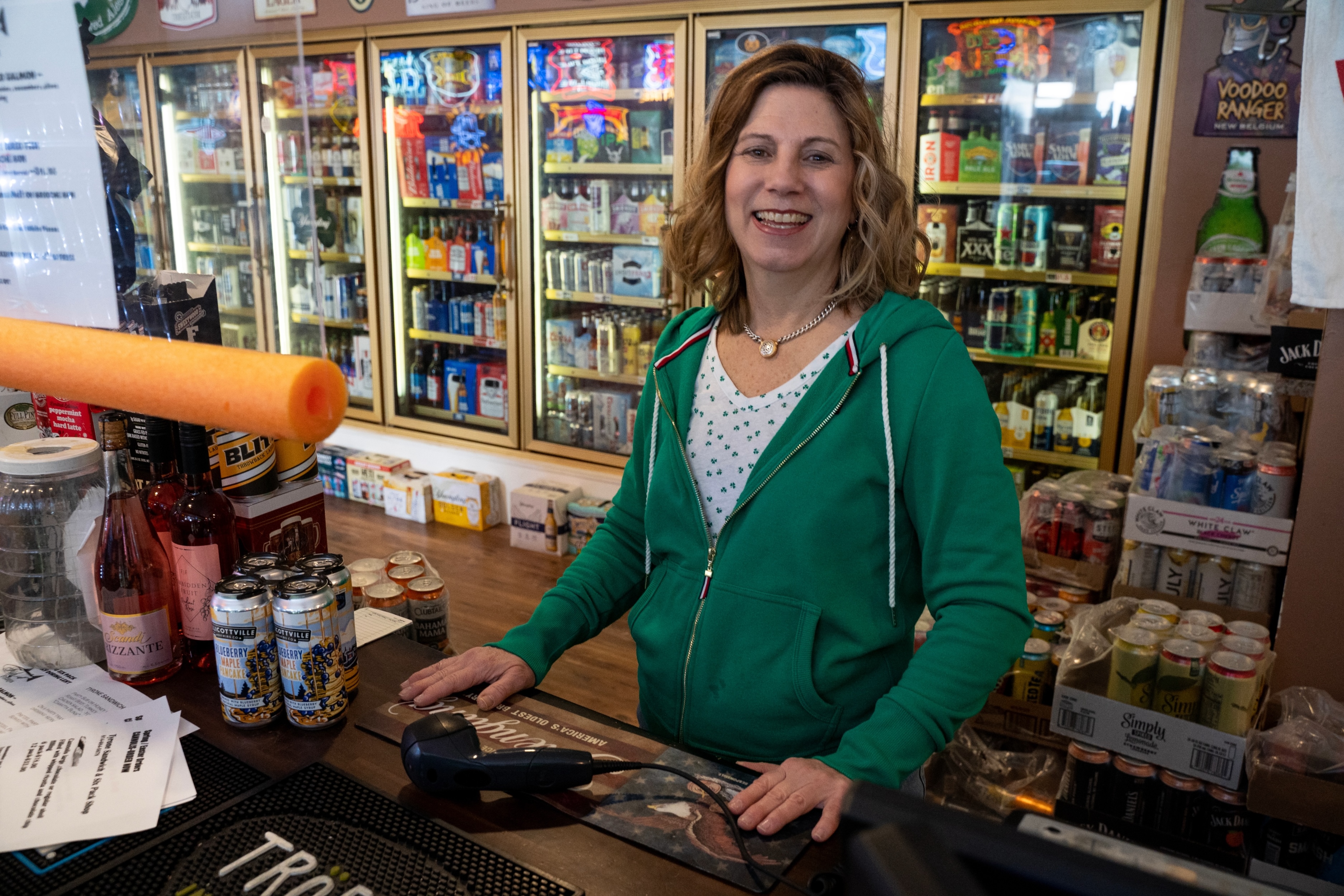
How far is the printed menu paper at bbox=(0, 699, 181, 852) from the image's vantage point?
Result: 0.97 m

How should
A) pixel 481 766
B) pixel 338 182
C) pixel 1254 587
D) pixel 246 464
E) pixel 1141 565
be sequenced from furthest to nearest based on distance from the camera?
pixel 338 182 < pixel 1141 565 < pixel 1254 587 < pixel 246 464 < pixel 481 766

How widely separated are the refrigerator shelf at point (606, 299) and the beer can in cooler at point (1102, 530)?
6.94ft

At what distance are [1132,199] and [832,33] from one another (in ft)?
4.24

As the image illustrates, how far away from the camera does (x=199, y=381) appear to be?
0.62m

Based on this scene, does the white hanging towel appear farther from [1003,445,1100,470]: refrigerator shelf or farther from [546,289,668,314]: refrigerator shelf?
[546,289,668,314]: refrigerator shelf

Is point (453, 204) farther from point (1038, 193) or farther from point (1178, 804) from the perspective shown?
point (1178, 804)

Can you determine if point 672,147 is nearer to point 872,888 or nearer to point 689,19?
point 689,19

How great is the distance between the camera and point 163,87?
2.46ft

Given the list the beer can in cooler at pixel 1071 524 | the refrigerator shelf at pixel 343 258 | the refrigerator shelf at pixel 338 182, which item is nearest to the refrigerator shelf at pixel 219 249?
the beer can in cooler at pixel 1071 524

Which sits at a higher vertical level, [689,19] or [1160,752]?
[689,19]

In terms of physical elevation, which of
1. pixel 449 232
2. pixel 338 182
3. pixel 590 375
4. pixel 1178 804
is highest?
pixel 338 182

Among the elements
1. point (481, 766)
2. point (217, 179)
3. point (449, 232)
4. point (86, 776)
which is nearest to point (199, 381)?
point (217, 179)

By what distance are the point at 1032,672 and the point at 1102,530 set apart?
0.61 m

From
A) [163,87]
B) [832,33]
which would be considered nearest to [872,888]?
[163,87]
